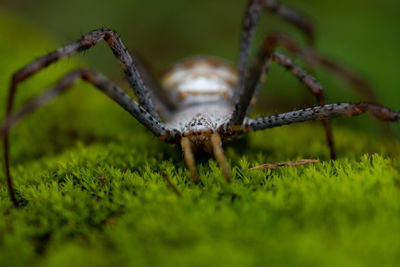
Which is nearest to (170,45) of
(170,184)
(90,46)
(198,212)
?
(90,46)

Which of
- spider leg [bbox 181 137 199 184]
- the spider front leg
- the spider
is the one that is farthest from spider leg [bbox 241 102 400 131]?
spider leg [bbox 181 137 199 184]

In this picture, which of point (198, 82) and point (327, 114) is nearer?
point (327, 114)

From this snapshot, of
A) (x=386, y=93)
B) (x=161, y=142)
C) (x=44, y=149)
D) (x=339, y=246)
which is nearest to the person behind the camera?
(x=339, y=246)

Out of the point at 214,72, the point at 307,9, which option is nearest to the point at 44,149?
the point at 214,72

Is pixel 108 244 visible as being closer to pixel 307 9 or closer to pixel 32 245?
pixel 32 245

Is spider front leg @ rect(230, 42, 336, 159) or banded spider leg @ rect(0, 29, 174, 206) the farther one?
spider front leg @ rect(230, 42, 336, 159)

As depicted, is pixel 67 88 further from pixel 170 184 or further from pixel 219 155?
pixel 219 155

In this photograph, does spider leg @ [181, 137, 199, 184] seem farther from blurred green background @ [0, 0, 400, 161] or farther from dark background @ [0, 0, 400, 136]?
dark background @ [0, 0, 400, 136]
